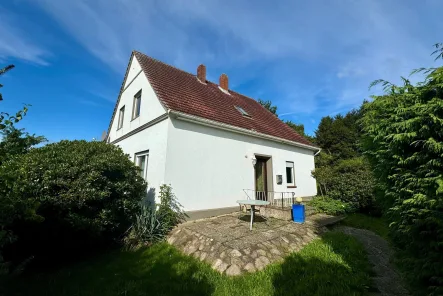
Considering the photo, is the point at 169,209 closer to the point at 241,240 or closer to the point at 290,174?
the point at 241,240

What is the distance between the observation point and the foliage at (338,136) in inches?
995

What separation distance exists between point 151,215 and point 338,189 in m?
9.09

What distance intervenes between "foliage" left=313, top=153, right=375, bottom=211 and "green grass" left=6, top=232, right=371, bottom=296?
17.1 feet

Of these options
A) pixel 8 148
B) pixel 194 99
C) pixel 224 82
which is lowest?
pixel 8 148

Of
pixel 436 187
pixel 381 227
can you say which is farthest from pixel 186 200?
pixel 381 227

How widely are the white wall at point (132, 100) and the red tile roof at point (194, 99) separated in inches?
17.2

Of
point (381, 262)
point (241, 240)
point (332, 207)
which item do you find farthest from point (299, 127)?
point (241, 240)

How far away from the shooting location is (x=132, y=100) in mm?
11195

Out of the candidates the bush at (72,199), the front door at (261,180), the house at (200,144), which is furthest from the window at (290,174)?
the bush at (72,199)

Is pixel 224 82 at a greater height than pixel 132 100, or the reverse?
pixel 224 82

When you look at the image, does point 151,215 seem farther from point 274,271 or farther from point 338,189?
point 338,189

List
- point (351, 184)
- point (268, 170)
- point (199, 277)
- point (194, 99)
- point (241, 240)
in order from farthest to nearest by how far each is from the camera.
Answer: point (268, 170) → point (351, 184) → point (194, 99) → point (241, 240) → point (199, 277)

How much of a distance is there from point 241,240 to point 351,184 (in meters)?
7.67

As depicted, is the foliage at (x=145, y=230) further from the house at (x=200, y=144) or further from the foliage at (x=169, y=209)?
the house at (x=200, y=144)
